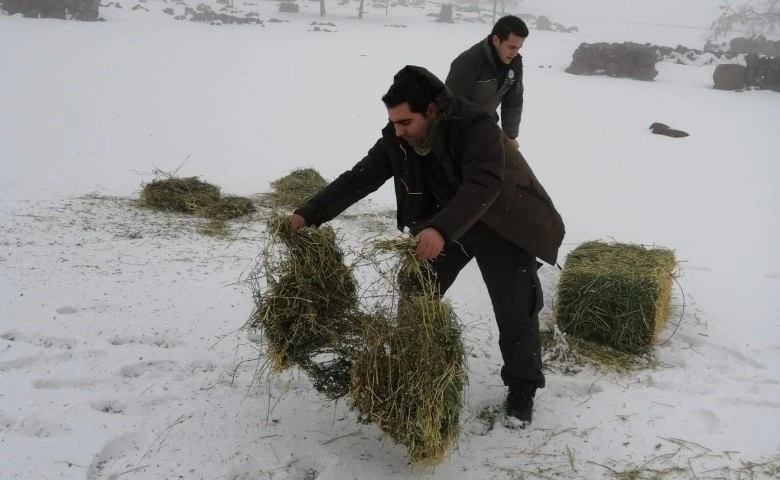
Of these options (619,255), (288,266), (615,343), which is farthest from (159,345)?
(619,255)

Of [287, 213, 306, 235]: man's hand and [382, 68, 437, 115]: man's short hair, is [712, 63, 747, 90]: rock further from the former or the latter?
[287, 213, 306, 235]: man's hand

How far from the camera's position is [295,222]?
2691 mm

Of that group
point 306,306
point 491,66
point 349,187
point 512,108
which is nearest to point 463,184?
point 349,187

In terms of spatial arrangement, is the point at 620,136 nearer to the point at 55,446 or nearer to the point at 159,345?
the point at 159,345

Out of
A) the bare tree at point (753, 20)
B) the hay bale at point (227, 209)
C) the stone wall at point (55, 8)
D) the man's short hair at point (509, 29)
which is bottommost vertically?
the hay bale at point (227, 209)

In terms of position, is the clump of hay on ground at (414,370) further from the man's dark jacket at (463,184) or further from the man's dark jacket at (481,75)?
the man's dark jacket at (481,75)

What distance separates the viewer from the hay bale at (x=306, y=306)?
2641 millimetres

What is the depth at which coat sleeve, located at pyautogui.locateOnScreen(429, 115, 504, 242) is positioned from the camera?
7.63 ft

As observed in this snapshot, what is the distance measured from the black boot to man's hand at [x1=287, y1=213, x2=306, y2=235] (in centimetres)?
135

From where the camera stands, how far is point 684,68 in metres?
21.6

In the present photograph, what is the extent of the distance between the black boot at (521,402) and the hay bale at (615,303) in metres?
1.04

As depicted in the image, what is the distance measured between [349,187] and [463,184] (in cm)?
67

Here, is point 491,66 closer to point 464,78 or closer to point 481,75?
point 481,75

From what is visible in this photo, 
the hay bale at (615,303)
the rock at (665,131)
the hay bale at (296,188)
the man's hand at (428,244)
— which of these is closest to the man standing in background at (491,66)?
the hay bale at (615,303)
